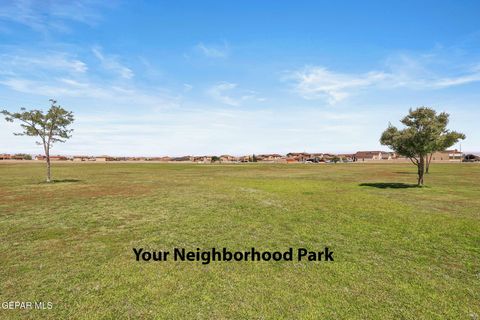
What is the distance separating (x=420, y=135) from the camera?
93.0ft

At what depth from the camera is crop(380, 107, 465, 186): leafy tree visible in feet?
92.1

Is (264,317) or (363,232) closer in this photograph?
(264,317)

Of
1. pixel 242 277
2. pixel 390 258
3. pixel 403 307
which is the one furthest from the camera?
pixel 390 258

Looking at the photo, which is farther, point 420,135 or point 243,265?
point 420,135

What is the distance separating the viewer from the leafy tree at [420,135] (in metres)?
28.1

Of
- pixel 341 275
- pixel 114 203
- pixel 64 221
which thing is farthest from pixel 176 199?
pixel 341 275

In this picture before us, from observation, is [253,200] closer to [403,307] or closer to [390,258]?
[390,258]

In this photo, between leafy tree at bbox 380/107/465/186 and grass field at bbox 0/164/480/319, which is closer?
grass field at bbox 0/164/480/319

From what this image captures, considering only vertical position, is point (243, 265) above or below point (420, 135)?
below

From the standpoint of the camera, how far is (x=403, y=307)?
21.4ft

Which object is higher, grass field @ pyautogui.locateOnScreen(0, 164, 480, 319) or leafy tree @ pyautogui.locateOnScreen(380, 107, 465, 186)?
leafy tree @ pyautogui.locateOnScreen(380, 107, 465, 186)

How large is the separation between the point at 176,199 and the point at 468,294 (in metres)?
18.3

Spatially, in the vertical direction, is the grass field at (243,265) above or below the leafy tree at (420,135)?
below

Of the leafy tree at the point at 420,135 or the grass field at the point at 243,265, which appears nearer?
the grass field at the point at 243,265
